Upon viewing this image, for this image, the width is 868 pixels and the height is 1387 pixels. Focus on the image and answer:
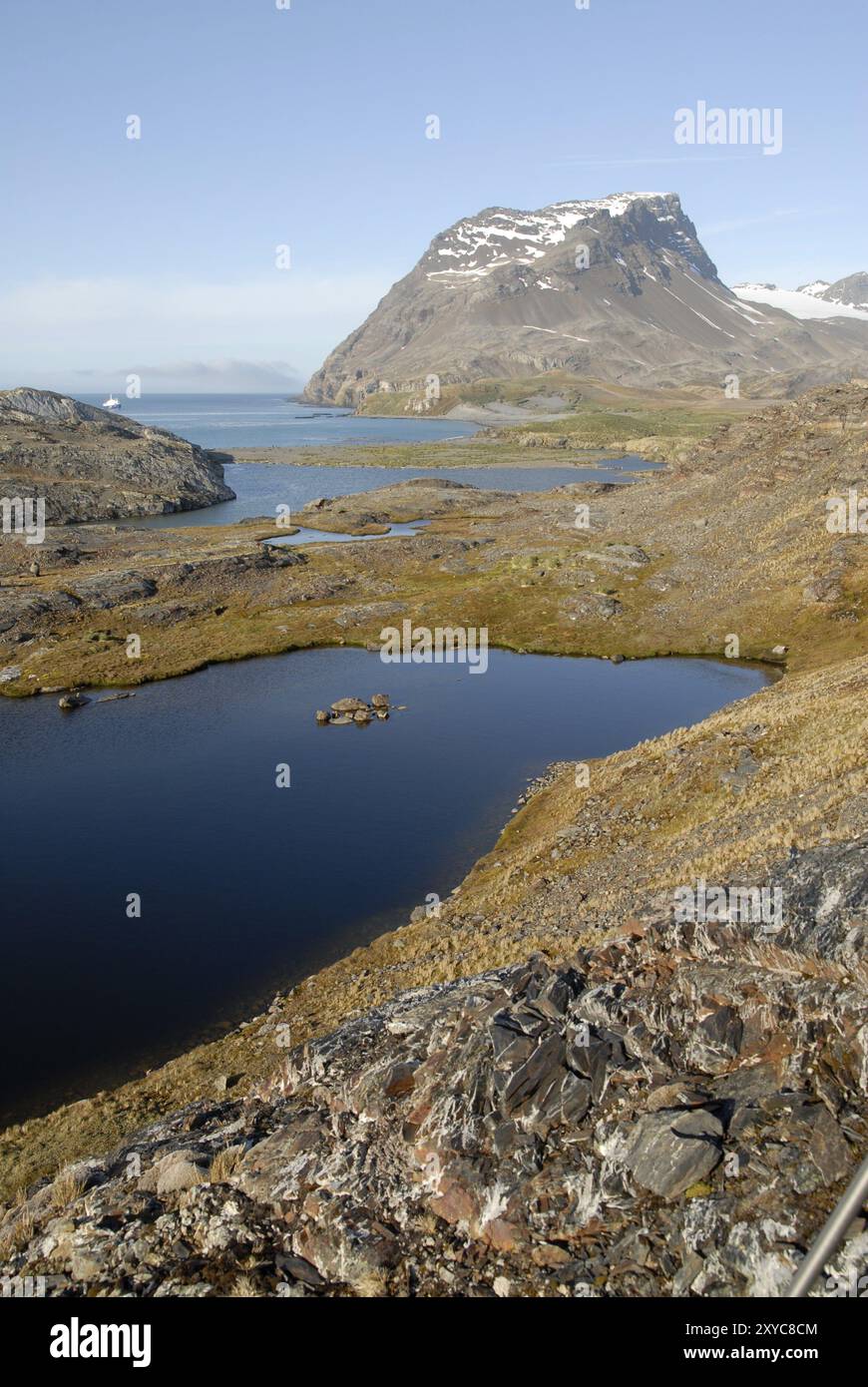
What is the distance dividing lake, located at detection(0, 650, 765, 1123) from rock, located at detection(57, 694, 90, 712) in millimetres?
1442

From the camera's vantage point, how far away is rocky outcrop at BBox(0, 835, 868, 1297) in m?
15.4

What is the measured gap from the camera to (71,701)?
7494 centimetres

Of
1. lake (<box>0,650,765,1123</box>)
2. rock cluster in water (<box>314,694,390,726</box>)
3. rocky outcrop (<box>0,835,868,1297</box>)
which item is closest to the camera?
rocky outcrop (<box>0,835,868,1297</box>)

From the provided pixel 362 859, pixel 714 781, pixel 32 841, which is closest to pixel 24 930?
pixel 32 841

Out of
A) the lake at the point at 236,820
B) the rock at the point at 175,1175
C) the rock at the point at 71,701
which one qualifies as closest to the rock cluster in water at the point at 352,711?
the lake at the point at 236,820

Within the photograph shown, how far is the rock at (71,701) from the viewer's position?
74250 millimetres

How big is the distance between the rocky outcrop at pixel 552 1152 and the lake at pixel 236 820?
11983 mm

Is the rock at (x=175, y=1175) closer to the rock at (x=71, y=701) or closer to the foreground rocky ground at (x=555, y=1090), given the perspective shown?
the foreground rocky ground at (x=555, y=1090)

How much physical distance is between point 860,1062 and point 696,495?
133 m

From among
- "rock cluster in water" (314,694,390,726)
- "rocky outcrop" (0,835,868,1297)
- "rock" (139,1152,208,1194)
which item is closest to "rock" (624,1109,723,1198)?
"rocky outcrop" (0,835,868,1297)

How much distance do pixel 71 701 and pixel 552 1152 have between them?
222 feet

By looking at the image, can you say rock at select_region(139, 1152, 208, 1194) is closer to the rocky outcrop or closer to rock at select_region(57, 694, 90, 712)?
the rocky outcrop

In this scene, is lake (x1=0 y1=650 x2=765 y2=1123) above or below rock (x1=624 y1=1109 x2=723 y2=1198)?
below
